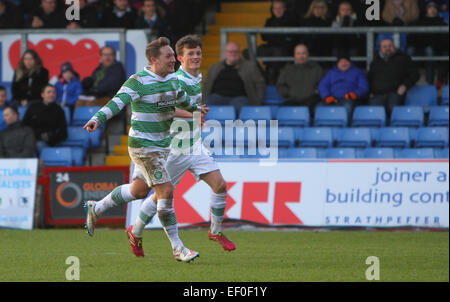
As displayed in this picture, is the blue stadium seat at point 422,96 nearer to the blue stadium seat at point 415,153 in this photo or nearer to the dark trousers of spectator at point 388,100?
the dark trousers of spectator at point 388,100

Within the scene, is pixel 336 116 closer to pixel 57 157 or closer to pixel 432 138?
pixel 432 138

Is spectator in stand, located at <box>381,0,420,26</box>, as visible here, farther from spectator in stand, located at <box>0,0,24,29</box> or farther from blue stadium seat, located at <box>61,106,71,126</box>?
spectator in stand, located at <box>0,0,24,29</box>

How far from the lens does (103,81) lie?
16.1 metres

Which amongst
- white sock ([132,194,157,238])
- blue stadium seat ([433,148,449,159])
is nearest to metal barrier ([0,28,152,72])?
blue stadium seat ([433,148,449,159])

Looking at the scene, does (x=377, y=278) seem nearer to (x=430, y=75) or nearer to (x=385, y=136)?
(x=385, y=136)

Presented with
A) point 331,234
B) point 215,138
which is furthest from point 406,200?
point 215,138

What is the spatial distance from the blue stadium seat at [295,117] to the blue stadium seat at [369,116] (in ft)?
2.72

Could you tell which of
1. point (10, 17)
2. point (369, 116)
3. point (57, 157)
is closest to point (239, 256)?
point (369, 116)

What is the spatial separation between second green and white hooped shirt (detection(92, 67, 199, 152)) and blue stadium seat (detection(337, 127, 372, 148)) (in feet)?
21.3

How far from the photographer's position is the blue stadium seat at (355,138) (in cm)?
1520

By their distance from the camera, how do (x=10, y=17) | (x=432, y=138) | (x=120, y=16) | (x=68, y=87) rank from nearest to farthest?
(x=432, y=138), (x=68, y=87), (x=120, y=16), (x=10, y=17)

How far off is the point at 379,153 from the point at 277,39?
11.6 feet

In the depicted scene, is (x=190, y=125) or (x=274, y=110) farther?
(x=274, y=110)

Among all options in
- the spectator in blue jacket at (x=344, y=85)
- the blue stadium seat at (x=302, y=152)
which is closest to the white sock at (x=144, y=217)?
the blue stadium seat at (x=302, y=152)
